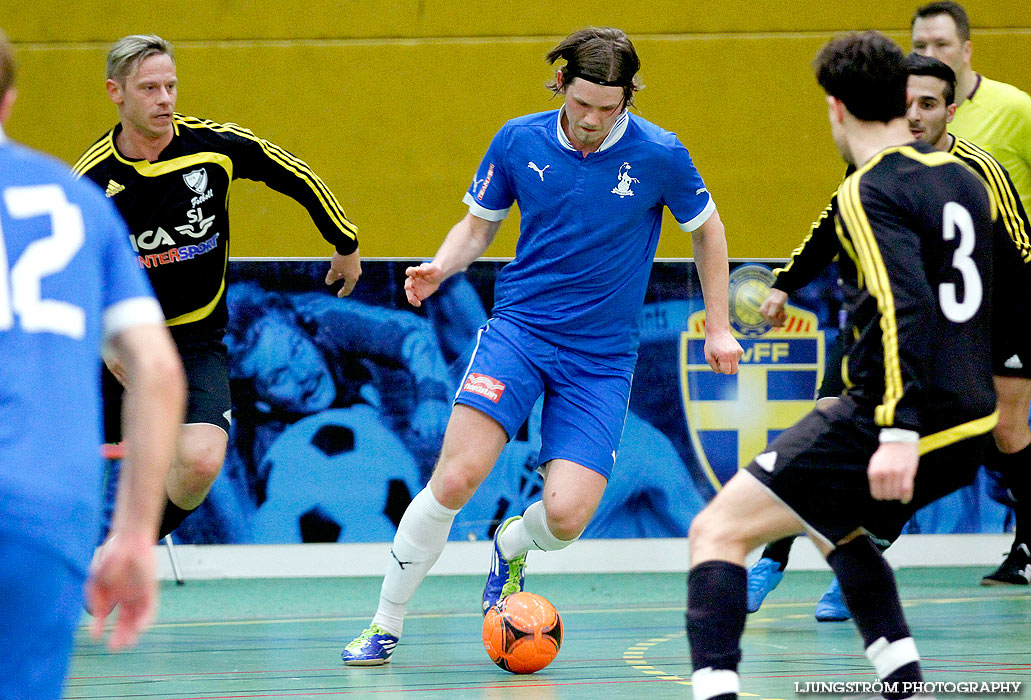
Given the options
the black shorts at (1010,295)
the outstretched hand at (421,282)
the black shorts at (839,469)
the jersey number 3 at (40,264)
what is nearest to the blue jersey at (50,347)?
the jersey number 3 at (40,264)

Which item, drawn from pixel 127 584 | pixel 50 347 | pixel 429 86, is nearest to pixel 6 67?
pixel 50 347

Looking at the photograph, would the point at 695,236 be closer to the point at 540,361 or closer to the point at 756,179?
the point at 540,361

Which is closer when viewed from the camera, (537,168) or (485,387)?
(485,387)

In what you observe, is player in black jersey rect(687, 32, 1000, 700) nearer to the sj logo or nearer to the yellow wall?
the sj logo

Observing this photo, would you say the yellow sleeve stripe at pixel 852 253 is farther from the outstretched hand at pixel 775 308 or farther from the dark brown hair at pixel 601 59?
the dark brown hair at pixel 601 59

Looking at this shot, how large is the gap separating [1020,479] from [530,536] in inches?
113

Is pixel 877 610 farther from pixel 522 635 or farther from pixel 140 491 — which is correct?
pixel 140 491

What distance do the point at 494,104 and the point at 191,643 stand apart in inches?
165

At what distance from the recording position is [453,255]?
5.16 meters

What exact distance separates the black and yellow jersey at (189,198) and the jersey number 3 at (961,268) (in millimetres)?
3100

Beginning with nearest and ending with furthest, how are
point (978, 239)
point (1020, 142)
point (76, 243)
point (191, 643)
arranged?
1. point (76, 243)
2. point (978, 239)
3. point (191, 643)
4. point (1020, 142)

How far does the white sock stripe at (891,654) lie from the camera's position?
134 inches

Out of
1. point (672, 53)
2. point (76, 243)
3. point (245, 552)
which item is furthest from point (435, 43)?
point (76, 243)

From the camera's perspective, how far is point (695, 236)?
5176 mm
